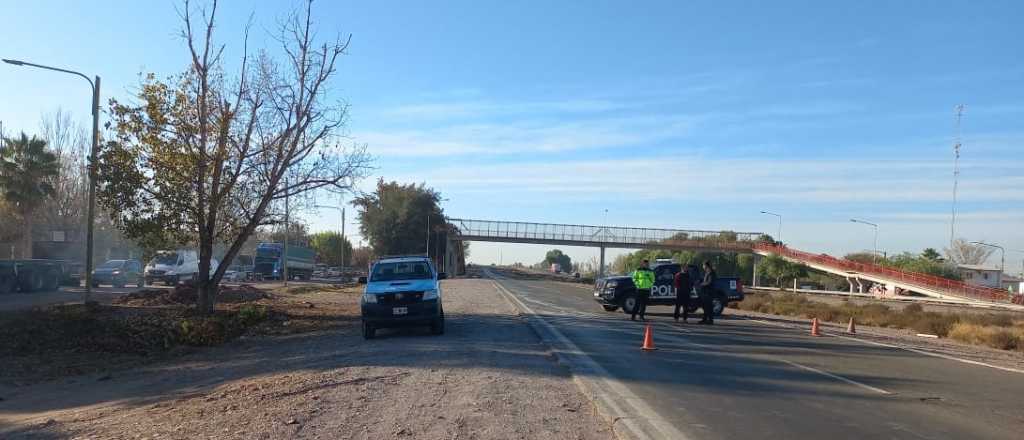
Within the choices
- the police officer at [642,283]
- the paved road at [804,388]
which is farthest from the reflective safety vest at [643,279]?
the paved road at [804,388]

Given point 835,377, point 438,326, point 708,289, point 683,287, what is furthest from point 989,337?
point 438,326

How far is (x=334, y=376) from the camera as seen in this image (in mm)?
11180

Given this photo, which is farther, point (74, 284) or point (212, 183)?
point (74, 284)

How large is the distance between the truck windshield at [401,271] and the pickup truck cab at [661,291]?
10466mm

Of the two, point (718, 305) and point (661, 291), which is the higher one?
point (661, 291)

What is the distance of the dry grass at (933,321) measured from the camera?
2136 cm

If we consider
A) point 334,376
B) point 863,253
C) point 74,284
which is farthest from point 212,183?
point 863,253

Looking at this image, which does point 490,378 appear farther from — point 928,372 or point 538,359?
point 928,372

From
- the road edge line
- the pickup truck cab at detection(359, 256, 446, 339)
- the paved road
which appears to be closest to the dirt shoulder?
the paved road

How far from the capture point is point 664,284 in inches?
1093

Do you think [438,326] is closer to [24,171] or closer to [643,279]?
[643,279]

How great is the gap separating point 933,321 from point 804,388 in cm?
1825

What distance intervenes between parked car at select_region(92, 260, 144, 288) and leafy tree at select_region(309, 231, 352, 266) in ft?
216

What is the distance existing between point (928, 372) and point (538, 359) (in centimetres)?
669
